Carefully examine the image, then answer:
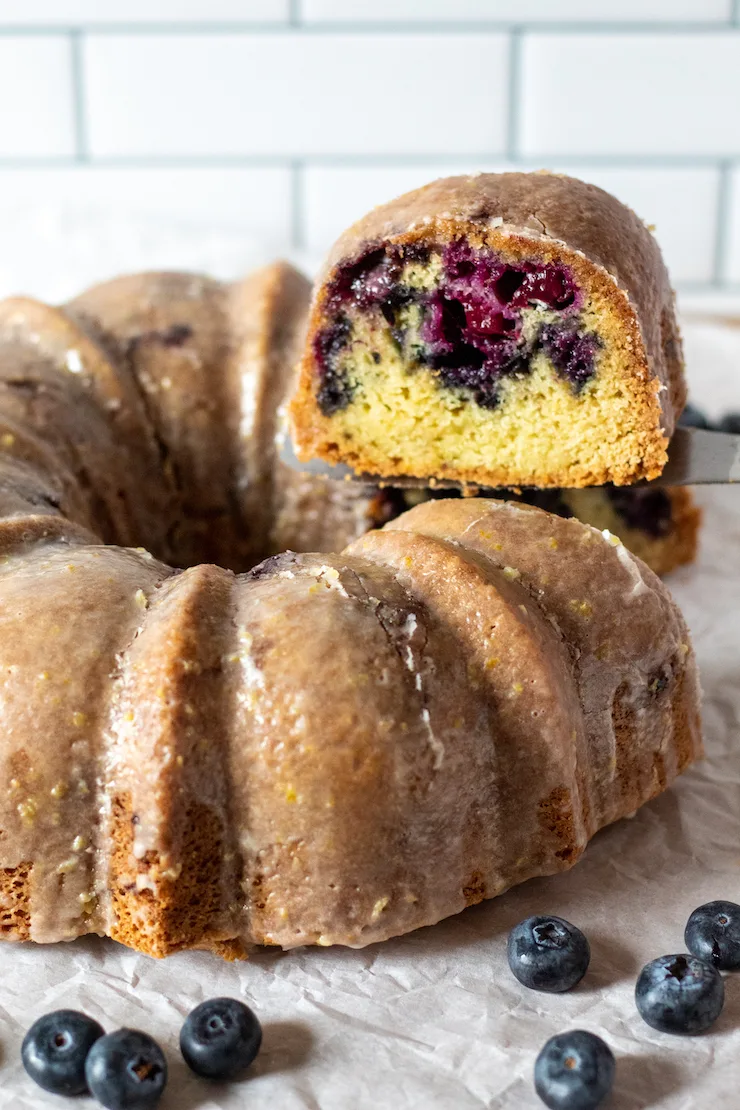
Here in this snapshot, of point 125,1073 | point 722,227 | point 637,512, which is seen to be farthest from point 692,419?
point 125,1073

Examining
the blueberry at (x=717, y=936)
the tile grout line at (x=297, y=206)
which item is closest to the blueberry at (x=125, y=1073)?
the blueberry at (x=717, y=936)

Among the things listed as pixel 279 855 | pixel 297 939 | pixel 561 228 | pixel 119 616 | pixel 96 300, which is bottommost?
pixel 297 939

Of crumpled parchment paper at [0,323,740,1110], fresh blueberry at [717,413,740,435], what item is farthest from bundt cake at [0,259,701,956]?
fresh blueberry at [717,413,740,435]

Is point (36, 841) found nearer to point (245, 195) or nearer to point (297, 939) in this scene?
point (297, 939)

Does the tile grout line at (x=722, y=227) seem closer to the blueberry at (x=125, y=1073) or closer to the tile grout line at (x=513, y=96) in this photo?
the tile grout line at (x=513, y=96)

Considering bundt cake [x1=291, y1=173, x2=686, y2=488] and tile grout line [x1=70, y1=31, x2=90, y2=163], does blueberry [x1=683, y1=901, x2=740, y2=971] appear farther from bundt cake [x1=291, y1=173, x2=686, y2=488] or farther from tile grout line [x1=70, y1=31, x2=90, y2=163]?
tile grout line [x1=70, y1=31, x2=90, y2=163]

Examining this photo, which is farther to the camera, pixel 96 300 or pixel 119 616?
pixel 96 300

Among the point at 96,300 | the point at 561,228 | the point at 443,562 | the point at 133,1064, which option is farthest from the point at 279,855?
the point at 96,300
